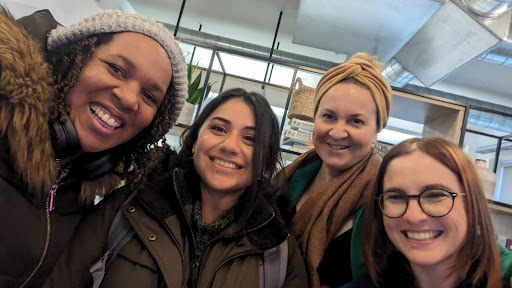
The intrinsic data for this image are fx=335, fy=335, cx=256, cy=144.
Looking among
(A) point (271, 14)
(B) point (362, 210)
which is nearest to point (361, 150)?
(B) point (362, 210)

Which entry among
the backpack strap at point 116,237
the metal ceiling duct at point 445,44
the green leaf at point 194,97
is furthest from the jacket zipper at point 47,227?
the metal ceiling duct at point 445,44

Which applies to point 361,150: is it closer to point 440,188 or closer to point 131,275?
point 440,188

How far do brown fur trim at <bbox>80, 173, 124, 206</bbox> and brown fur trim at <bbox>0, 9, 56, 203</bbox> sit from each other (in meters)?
0.18

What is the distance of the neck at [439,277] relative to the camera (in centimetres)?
104

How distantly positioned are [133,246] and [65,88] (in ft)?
1.74

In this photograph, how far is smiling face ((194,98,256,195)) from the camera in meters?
1.22

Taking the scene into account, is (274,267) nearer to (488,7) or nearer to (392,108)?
(392,108)

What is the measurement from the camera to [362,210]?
131 centimetres

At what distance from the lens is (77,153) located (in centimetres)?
103

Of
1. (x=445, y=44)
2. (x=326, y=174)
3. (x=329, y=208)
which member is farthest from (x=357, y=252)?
(x=445, y=44)

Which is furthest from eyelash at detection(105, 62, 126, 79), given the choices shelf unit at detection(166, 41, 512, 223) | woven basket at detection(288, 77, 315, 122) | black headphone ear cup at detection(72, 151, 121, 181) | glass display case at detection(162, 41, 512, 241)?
woven basket at detection(288, 77, 315, 122)

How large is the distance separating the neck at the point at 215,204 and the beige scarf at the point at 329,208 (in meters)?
0.34

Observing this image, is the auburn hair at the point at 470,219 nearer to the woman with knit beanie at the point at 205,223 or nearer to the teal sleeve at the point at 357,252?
the teal sleeve at the point at 357,252

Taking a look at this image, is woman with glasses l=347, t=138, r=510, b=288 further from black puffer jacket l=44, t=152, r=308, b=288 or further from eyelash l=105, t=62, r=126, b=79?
eyelash l=105, t=62, r=126, b=79
